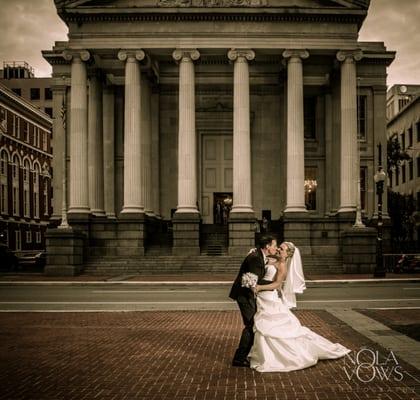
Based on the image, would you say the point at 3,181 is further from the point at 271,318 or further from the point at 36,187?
the point at 271,318

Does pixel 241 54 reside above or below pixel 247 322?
above

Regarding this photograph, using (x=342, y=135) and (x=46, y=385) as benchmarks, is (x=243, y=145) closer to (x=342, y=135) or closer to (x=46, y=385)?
(x=342, y=135)

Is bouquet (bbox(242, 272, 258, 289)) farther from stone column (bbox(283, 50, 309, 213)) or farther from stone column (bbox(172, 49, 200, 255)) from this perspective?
stone column (bbox(283, 50, 309, 213))

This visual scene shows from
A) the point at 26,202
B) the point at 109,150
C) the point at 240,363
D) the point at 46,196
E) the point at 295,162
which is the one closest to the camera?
the point at 240,363

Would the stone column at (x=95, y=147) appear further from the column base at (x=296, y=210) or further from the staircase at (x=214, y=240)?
the column base at (x=296, y=210)

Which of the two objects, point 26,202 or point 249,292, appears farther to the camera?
point 26,202

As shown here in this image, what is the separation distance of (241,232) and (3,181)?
134 ft

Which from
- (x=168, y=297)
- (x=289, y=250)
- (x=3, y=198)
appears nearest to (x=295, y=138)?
(x=168, y=297)

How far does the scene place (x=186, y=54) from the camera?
130 feet

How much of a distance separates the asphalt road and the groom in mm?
8571

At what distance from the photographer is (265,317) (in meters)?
9.62

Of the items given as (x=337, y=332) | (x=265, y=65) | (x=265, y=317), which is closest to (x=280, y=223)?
(x=265, y=65)

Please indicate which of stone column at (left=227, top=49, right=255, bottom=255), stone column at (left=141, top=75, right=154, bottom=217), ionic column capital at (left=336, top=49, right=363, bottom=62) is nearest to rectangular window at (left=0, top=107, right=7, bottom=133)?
stone column at (left=141, top=75, right=154, bottom=217)

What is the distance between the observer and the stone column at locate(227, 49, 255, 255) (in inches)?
1506
